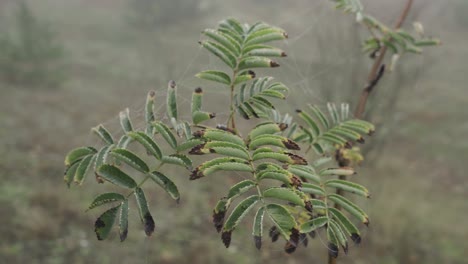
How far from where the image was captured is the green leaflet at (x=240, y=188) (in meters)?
0.76

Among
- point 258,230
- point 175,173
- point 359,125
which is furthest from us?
point 175,173

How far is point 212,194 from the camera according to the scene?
5133 mm

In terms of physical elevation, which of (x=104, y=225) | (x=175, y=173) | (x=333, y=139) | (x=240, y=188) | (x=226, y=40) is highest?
(x=175, y=173)

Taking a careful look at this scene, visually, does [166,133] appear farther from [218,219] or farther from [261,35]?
[261,35]

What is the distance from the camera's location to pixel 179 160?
0.81 metres

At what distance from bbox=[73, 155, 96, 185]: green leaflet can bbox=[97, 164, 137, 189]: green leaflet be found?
0.11m

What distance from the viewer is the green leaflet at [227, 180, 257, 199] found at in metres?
0.76

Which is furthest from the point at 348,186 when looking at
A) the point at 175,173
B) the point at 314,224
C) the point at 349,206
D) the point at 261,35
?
the point at 175,173

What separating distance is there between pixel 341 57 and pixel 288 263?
7.49 ft

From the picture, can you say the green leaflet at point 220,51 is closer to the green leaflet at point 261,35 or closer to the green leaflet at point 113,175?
the green leaflet at point 261,35

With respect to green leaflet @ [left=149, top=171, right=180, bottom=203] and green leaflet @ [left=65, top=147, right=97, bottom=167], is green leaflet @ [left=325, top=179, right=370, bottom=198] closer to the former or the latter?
green leaflet @ [left=149, top=171, right=180, bottom=203]

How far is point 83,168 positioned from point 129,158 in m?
0.13

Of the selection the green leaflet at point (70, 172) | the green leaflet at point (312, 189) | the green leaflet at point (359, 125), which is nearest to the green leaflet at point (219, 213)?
the green leaflet at point (312, 189)

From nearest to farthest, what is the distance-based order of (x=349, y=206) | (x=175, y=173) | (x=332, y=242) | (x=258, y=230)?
(x=258, y=230), (x=332, y=242), (x=349, y=206), (x=175, y=173)
